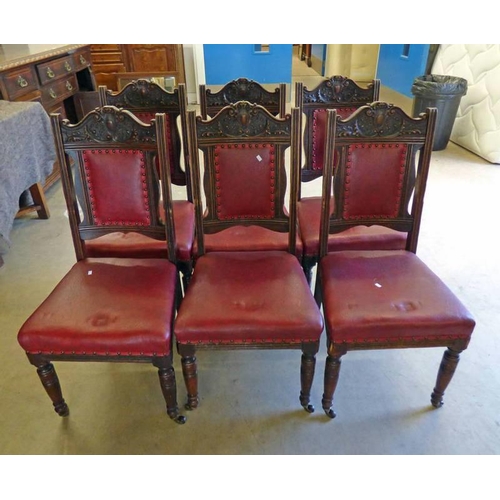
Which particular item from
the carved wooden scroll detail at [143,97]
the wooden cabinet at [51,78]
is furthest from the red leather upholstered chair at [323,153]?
the wooden cabinet at [51,78]

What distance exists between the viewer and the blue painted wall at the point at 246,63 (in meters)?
5.82

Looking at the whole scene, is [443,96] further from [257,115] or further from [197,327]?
[197,327]

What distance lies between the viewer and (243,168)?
1.51m

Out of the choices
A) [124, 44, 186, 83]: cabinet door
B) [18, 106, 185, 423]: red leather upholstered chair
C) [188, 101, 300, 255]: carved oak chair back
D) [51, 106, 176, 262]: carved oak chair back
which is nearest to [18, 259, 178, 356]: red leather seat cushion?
[18, 106, 185, 423]: red leather upholstered chair

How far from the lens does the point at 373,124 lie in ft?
4.68

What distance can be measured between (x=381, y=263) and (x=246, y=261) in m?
0.51

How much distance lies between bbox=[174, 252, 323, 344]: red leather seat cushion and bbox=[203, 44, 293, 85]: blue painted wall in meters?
5.15

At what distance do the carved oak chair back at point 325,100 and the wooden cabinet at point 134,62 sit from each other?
382cm

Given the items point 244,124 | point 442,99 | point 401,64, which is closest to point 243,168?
point 244,124

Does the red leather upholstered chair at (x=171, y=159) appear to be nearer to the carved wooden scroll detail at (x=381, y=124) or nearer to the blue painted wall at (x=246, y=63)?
the carved wooden scroll detail at (x=381, y=124)

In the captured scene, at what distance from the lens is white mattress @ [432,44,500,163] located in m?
3.68

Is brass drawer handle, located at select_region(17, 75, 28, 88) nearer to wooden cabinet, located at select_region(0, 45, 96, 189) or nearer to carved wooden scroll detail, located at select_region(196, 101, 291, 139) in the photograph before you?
wooden cabinet, located at select_region(0, 45, 96, 189)
